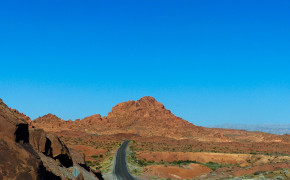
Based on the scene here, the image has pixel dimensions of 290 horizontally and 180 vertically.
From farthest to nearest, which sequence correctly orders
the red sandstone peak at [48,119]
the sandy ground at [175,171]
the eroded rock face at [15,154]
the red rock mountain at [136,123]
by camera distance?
the red sandstone peak at [48,119] → the red rock mountain at [136,123] → the sandy ground at [175,171] → the eroded rock face at [15,154]

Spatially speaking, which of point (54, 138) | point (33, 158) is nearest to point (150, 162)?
point (54, 138)

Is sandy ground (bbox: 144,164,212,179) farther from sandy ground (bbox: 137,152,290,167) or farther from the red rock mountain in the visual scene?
the red rock mountain

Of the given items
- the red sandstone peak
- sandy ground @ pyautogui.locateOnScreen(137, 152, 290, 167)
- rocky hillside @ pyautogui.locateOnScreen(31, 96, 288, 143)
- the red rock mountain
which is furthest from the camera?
the red sandstone peak

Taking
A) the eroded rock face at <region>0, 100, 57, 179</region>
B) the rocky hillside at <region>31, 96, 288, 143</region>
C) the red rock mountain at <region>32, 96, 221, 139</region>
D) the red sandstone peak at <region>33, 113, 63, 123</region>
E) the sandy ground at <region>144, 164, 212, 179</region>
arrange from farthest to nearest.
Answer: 1. the red sandstone peak at <region>33, 113, 63, 123</region>
2. the red rock mountain at <region>32, 96, 221, 139</region>
3. the rocky hillside at <region>31, 96, 288, 143</region>
4. the sandy ground at <region>144, 164, 212, 179</region>
5. the eroded rock face at <region>0, 100, 57, 179</region>

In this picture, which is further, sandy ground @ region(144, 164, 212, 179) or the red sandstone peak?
the red sandstone peak

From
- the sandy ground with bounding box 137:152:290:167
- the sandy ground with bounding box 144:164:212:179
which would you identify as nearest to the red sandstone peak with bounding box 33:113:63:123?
the sandy ground with bounding box 137:152:290:167

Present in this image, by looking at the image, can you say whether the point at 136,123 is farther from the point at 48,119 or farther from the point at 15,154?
the point at 15,154

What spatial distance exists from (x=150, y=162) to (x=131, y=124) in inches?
3834

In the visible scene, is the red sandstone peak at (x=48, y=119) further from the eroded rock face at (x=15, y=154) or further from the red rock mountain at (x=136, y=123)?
the eroded rock face at (x=15, y=154)

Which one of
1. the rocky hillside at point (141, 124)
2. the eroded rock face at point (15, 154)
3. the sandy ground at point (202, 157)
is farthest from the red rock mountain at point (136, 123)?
the eroded rock face at point (15, 154)

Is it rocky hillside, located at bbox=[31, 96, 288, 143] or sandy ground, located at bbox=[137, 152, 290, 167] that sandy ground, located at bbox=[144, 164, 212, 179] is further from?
rocky hillside, located at bbox=[31, 96, 288, 143]

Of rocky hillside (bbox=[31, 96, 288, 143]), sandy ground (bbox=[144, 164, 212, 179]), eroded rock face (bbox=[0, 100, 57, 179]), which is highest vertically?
rocky hillside (bbox=[31, 96, 288, 143])

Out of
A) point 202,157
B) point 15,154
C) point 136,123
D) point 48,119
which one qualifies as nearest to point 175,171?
point 202,157

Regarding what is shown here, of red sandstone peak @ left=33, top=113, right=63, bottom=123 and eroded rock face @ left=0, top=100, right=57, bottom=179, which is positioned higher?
red sandstone peak @ left=33, top=113, right=63, bottom=123
